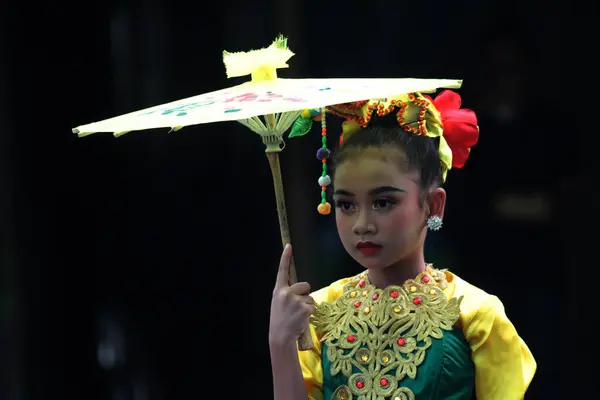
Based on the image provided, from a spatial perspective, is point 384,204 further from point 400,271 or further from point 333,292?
point 333,292

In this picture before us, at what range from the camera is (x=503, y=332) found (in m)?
2.59

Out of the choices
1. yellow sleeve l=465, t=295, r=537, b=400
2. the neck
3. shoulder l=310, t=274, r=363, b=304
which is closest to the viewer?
yellow sleeve l=465, t=295, r=537, b=400

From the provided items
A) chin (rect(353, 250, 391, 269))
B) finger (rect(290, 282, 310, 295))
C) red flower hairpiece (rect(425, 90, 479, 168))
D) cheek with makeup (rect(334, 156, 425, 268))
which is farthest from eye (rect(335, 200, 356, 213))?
red flower hairpiece (rect(425, 90, 479, 168))

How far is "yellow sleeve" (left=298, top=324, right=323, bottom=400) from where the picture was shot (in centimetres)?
275

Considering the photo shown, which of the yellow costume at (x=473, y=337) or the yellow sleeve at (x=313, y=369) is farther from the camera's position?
the yellow sleeve at (x=313, y=369)

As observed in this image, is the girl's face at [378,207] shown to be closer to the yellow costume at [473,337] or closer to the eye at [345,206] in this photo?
the eye at [345,206]

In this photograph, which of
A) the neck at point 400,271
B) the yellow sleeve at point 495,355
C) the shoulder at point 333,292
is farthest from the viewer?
the shoulder at point 333,292

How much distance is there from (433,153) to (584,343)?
1300mm

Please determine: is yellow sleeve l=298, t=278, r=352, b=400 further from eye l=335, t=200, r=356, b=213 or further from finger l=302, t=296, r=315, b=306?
eye l=335, t=200, r=356, b=213

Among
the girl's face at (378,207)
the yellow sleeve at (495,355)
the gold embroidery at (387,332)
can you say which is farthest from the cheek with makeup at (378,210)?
the yellow sleeve at (495,355)

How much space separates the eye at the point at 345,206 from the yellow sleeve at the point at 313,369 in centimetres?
33

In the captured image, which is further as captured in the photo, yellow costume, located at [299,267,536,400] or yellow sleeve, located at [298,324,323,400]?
yellow sleeve, located at [298,324,323,400]

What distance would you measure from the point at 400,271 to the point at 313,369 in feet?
1.09

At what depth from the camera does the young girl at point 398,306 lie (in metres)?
Answer: 2.59
